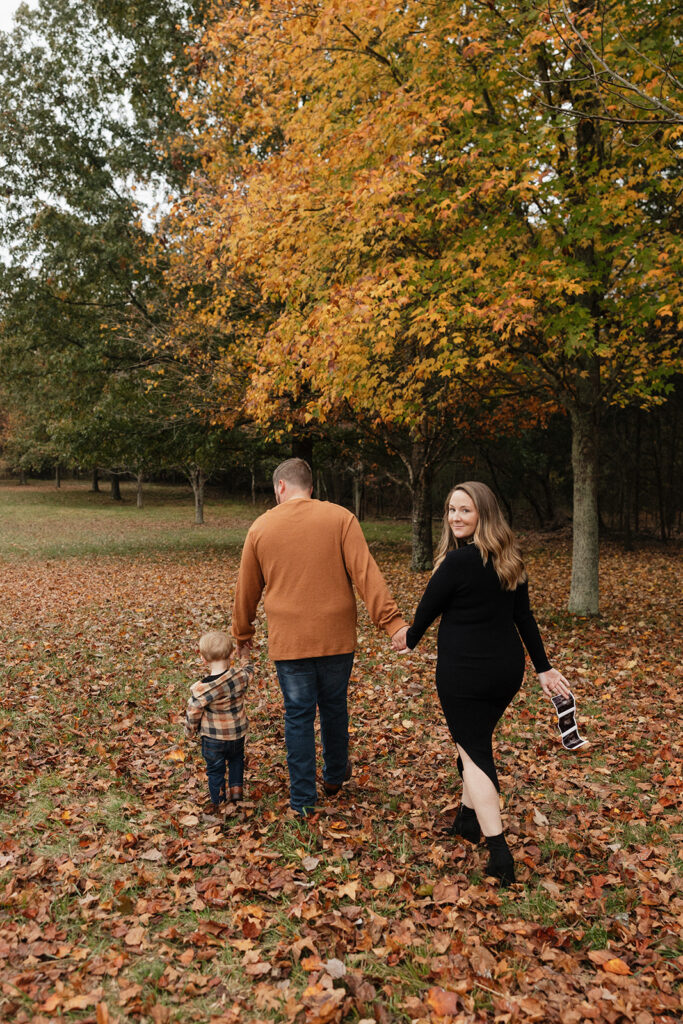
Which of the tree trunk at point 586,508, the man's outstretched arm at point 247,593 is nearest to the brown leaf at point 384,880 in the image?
the man's outstretched arm at point 247,593

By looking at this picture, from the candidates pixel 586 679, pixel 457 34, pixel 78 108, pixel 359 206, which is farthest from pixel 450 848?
pixel 78 108

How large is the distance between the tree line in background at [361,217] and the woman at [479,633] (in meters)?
3.75

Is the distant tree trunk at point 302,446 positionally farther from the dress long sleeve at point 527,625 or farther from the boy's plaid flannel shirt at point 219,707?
the dress long sleeve at point 527,625

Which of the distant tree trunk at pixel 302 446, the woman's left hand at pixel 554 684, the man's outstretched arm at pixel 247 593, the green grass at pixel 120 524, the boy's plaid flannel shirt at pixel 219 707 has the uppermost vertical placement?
the distant tree trunk at pixel 302 446

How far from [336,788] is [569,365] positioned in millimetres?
7708

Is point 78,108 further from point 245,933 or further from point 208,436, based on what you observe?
point 245,933

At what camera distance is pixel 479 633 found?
3750 mm

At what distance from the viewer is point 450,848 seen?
14.1 feet

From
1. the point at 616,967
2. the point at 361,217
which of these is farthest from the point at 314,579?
the point at 361,217

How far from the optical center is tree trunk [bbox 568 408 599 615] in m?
10.5

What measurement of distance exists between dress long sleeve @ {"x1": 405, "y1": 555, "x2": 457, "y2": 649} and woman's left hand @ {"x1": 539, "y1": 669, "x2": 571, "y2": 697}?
0.73m

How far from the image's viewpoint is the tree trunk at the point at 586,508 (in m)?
10.5

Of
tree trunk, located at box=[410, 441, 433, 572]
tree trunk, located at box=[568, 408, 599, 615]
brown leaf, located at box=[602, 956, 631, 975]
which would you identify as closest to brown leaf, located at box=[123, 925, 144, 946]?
brown leaf, located at box=[602, 956, 631, 975]

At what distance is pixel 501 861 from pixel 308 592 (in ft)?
6.04
